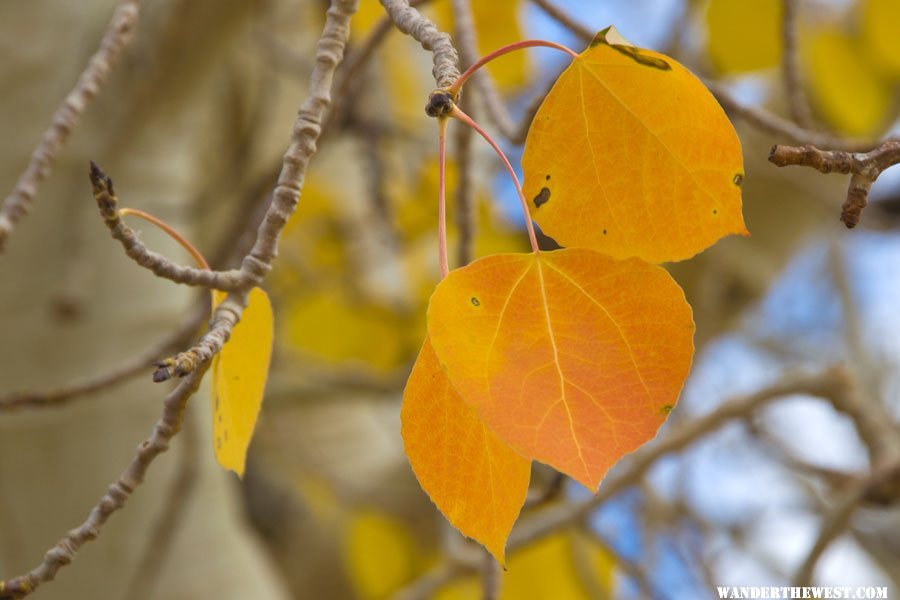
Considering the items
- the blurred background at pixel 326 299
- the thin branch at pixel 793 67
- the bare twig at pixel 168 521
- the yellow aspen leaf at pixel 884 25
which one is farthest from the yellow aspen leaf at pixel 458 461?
the yellow aspen leaf at pixel 884 25

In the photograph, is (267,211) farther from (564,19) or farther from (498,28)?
(498,28)

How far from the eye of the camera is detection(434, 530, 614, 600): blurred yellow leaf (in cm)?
109

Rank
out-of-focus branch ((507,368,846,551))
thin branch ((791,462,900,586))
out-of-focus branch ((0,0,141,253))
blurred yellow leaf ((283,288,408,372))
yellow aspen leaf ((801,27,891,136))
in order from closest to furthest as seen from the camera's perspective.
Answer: out-of-focus branch ((0,0,141,253)), thin branch ((791,462,900,586)), out-of-focus branch ((507,368,846,551)), yellow aspen leaf ((801,27,891,136)), blurred yellow leaf ((283,288,408,372))

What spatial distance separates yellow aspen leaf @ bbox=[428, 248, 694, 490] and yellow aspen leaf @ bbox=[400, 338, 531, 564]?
24mm

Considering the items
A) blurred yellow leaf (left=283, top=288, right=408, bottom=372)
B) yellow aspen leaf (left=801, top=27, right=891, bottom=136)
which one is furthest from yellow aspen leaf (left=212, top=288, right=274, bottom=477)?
blurred yellow leaf (left=283, top=288, right=408, bottom=372)

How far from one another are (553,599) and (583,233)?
0.93 meters

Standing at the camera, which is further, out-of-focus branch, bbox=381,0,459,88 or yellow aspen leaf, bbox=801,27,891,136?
yellow aspen leaf, bbox=801,27,891,136

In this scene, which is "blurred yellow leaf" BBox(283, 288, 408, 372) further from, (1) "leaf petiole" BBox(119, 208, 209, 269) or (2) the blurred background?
(1) "leaf petiole" BBox(119, 208, 209, 269)

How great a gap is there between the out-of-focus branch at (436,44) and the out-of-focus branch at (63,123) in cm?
20

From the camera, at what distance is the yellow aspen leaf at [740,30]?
40.3 inches

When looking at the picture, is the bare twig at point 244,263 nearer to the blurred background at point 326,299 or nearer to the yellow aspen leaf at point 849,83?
A: the blurred background at point 326,299

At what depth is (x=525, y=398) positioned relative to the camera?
32 centimetres

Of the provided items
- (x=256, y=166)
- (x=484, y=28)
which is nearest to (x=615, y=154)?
(x=484, y=28)

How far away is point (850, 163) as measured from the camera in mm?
319
